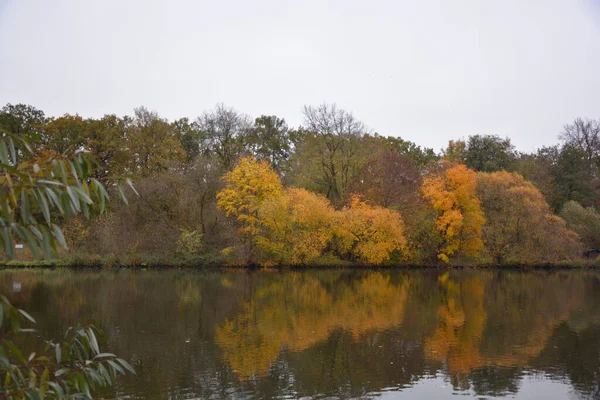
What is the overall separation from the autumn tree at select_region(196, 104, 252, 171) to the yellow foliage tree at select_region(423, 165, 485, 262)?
2219 centimetres

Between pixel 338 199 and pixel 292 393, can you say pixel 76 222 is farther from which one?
pixel 292 393

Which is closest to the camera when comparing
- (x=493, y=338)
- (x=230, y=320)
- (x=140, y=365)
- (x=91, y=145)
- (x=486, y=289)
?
(x=140, y=365)

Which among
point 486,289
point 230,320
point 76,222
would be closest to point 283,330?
point 230,320

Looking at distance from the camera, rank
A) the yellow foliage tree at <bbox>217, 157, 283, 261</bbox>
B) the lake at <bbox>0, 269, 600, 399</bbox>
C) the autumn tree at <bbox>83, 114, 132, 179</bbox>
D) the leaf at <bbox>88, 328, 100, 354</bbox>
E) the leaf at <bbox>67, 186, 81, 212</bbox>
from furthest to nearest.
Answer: the autumn tree at <bbox>83, 114, 132, 179</bbox> → the yellow foliage tree at <bbox>217, 157, 283, 261</bbox> → the lake at <bbox>0, 269, 600, 399</bbox> → the leaf at <bbox>88, 328, 100, 354</bbox> → the leaf at <bbox>67, 186, 81, 212</bbox>

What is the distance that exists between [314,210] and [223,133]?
19825 millimetres

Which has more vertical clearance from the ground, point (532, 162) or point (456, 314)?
point (532, 162)

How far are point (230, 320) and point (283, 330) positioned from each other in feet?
8.70

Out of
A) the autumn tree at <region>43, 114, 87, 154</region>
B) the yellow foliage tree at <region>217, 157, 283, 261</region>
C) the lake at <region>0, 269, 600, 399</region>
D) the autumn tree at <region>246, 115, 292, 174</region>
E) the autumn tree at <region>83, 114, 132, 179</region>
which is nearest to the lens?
the lake at <region>0, 269, 600, 399</region>

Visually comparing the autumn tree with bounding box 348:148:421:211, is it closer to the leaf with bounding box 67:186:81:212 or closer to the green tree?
the green tree

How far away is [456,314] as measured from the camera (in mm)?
21062

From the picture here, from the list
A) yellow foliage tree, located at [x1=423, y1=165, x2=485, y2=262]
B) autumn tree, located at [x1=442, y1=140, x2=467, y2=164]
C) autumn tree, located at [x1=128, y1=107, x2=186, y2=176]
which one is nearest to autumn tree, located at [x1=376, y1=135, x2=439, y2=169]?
autumn tree, located at [x1=442, y1=140, x2=467, y2=164]

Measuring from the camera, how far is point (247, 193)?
1721 inches

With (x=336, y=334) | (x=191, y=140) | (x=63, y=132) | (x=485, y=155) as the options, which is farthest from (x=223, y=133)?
(x=336, y=334)

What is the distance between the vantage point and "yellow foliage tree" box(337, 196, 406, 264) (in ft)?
141
